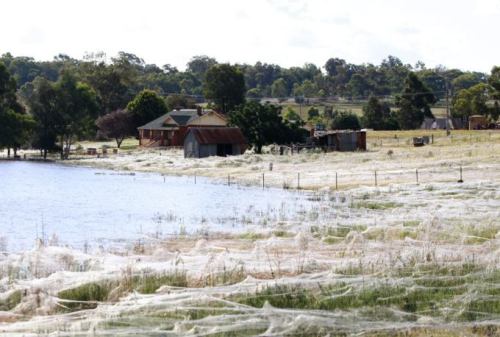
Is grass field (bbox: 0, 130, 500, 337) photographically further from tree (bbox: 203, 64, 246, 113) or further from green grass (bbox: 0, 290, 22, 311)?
tree (bbox: 203, 64, 246, 113)

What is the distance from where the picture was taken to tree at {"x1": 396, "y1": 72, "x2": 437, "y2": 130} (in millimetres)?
133375

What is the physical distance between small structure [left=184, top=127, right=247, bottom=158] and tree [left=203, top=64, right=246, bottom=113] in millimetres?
38547

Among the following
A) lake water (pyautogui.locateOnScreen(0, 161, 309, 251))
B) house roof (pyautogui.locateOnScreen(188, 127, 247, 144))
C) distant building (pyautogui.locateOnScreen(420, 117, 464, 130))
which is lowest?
lake water (pyautogui.locateOnScreen(0, 161, 309, 251))

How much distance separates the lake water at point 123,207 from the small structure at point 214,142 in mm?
12867

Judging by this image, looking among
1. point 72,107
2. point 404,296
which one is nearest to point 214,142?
point 72,107

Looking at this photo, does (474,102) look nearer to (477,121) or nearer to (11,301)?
(477,121)

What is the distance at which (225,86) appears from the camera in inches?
5089

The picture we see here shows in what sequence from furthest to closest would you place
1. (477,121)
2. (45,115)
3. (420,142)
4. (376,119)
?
(376,119) < (477,121) < (45,115) < (420,142)

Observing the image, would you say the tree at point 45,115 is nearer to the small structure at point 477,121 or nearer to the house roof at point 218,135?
the house roof at point 218,135

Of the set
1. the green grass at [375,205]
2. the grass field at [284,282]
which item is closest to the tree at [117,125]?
the green grass at [375,205]

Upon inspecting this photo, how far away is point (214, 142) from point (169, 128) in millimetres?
20233

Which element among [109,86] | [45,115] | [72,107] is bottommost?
[45,115]

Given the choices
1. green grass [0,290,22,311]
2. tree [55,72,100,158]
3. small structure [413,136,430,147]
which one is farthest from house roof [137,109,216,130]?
green grass [0,290,22,311]

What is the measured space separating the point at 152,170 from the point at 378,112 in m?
57.9
